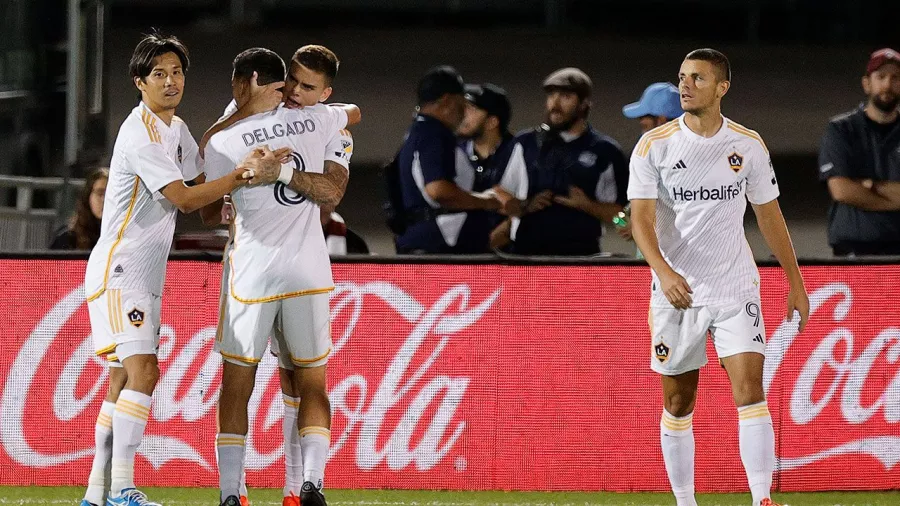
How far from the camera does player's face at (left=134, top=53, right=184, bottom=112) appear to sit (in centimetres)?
563

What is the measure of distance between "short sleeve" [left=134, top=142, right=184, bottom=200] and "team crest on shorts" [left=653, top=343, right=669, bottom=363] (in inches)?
79.8

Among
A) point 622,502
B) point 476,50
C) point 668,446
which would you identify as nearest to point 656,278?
point 668,446

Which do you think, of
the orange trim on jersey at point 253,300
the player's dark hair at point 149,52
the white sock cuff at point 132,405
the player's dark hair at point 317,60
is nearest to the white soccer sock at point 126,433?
the white sock cuff at point 132,405

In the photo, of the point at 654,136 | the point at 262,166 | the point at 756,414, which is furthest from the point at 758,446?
the point at 262,166

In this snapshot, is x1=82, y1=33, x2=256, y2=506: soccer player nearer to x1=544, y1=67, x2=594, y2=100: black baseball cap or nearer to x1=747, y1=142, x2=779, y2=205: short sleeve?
x1=747, y1=142, x2=779, y2=205: short sleeve

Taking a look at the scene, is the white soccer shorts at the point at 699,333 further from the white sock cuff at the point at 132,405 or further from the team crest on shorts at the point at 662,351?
the white sock cuff at the point at 132,405

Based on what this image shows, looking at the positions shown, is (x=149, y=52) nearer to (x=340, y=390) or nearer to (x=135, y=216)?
(x=135, y=216)

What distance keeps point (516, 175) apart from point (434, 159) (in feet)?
1.80

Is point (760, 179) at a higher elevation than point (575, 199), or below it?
higher

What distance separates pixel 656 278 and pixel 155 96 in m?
2.14

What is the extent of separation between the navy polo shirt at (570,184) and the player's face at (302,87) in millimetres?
2244

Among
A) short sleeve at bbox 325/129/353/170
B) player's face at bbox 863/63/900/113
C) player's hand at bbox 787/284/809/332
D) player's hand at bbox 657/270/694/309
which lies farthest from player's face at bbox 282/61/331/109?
player's face at bbox 863/63/900/113

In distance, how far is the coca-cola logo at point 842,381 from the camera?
690cm

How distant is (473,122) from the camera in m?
8.57
